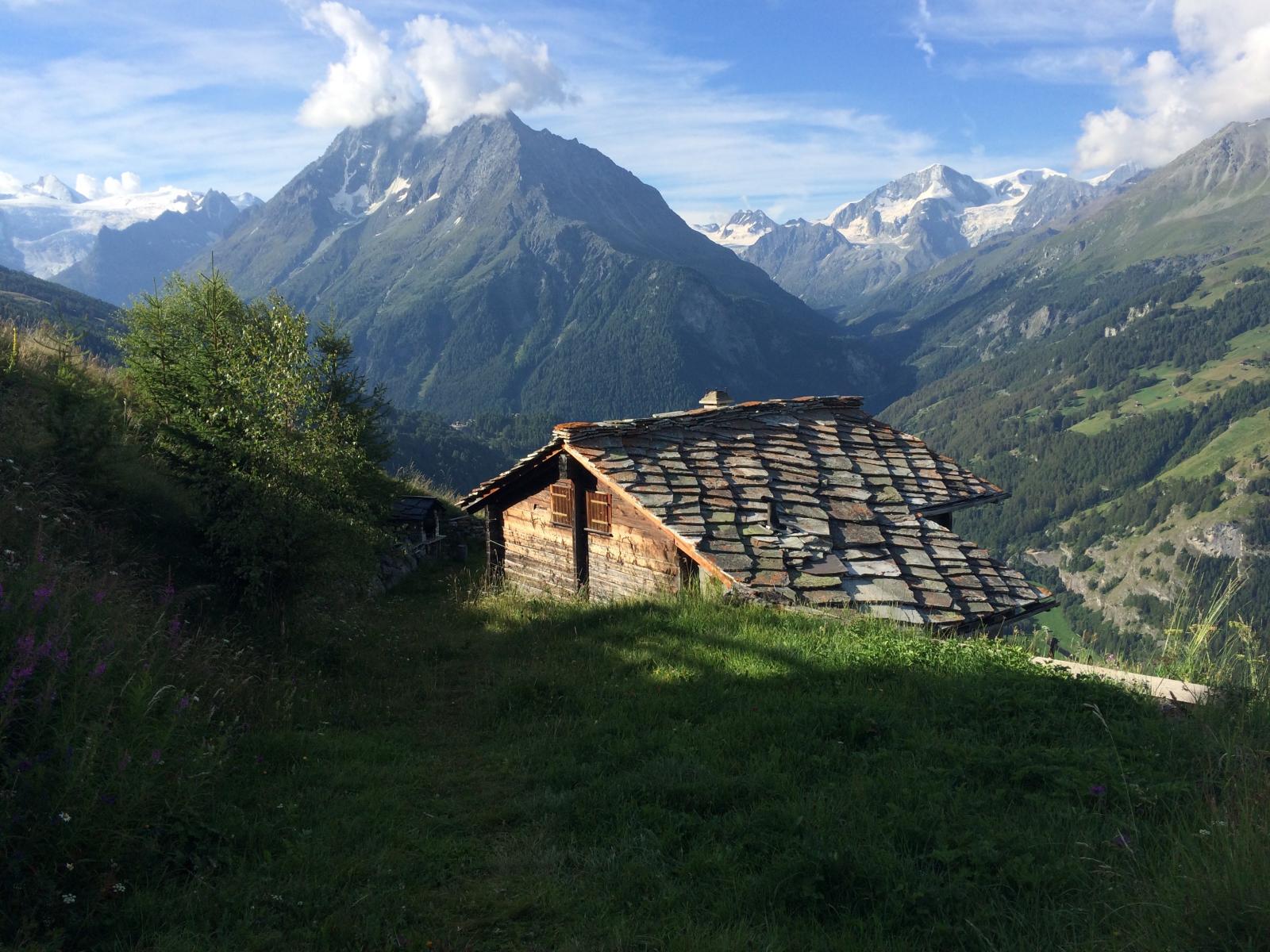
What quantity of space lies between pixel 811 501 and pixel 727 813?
32.3ft

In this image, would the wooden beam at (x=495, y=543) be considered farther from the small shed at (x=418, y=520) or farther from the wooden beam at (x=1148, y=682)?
the wooden beam at (x=1148, y=682)

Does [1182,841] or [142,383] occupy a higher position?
[142,383]

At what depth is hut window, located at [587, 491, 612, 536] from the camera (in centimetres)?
1645

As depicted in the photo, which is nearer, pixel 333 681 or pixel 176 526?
pixel 333 681

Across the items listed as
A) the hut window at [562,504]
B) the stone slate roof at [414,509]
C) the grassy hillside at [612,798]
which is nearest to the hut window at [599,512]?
the hut window at [562,504]

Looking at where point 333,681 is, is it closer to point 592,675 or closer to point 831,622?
point 592,675

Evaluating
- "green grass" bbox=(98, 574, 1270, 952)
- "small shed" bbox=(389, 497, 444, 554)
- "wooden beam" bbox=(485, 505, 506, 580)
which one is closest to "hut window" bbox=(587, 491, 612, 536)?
"wooden beam" bbox=(485, 505, 506, 580)

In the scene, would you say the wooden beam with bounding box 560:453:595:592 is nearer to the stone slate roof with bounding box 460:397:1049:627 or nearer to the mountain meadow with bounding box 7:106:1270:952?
the stone slate roof with bounding box 460:397:1049:627

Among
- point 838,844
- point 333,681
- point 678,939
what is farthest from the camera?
point 333,681

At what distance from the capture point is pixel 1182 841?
4.55 metres

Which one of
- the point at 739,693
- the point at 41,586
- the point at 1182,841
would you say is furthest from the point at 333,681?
the point at 1182,841

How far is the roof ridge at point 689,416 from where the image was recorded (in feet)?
54.0

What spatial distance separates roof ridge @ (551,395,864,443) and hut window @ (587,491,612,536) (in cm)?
144

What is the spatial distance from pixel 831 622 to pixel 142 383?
56.6 feet
